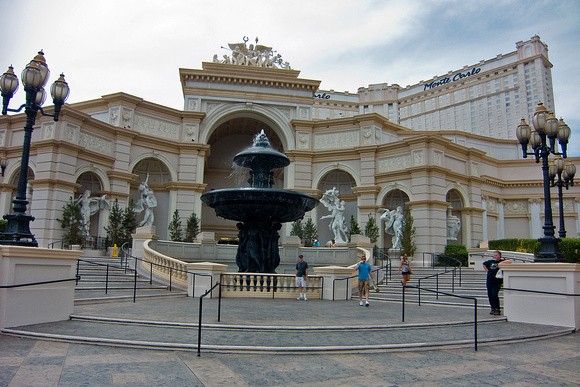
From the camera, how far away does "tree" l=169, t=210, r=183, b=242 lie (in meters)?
30.0

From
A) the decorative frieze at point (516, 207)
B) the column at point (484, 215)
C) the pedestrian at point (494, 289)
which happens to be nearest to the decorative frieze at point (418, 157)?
the column at point (484, 215)

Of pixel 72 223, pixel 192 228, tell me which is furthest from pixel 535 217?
pixel 72 223

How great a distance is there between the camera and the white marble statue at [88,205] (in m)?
27.2

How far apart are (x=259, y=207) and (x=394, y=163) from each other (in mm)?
19210

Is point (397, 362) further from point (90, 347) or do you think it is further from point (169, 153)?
point (169, 153)

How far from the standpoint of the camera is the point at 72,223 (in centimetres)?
2566

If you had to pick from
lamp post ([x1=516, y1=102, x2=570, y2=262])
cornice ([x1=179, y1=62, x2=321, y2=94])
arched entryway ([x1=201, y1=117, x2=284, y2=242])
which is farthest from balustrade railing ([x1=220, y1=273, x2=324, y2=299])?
arched entryway ([x1=201, y1=117, x2=284, y2=242])

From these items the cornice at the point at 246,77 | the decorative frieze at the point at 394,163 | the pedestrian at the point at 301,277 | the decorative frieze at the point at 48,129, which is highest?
the cornice at the point at 246,77

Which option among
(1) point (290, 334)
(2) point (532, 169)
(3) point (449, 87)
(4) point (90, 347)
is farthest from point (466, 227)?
(3) point (449, 87)

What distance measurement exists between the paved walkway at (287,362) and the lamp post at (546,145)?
7.05 ft

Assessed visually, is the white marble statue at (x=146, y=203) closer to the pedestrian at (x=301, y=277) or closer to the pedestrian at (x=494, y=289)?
the pedestrian at (x=301, y=277)

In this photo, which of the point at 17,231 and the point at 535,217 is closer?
the point at 17,231

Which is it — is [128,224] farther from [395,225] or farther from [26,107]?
[26,107]

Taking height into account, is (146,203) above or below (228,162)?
below
